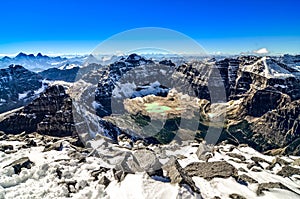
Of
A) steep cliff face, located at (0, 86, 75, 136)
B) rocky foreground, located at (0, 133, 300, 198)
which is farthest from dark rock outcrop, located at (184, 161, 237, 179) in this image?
steep cliff face, located at (0, 86, 75, 136)

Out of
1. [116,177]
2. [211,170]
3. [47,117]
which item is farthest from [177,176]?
[47,117]

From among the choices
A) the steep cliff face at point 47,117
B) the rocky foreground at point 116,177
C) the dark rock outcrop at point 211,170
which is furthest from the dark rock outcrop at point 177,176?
the steep cliff face at point 47,117

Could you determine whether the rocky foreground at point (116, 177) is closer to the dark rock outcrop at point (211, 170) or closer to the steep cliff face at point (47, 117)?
the dark rock outcrop at point (211, 170)

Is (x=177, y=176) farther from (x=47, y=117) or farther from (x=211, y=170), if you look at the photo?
(x=47, y=117)

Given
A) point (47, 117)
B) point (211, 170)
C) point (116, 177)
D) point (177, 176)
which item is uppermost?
point (177, 176)

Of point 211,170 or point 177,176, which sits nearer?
point 177,176

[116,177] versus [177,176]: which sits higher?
[177,176]

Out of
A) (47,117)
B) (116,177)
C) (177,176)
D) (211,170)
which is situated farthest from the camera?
(47,117)

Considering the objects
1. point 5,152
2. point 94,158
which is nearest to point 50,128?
point 5,152
